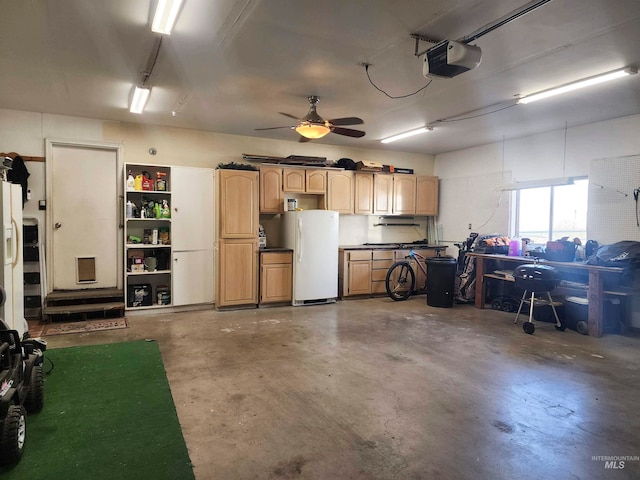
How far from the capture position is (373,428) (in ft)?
8.91

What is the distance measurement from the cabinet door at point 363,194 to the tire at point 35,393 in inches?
221

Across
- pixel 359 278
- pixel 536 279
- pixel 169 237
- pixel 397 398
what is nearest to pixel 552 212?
pixel 536 279

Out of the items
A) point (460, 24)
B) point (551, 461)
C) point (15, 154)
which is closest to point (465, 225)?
point (460, 24)

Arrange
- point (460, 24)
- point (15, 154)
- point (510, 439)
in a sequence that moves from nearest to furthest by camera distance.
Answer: point (510, 439) → point (460, 24) → point (15, 154)

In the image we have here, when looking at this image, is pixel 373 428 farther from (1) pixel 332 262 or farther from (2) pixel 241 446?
(1) pixel 332 262

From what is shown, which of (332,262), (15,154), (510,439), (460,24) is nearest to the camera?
(510,439)

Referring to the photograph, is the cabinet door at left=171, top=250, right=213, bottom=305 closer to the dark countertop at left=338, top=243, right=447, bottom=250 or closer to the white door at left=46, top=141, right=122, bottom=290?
the white door at left=46, top=141, right=122, bottom=290

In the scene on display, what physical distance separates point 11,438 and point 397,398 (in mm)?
2549

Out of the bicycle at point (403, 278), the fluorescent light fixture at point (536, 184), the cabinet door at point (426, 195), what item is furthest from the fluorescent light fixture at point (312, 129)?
the cabinet door at point (426, 195)

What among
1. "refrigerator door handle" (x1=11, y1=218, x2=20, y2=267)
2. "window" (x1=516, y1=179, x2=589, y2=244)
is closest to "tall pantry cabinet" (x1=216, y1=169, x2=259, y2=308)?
"refrigerator door handle" (x1=11, y1=218, x2=20, y2=267)

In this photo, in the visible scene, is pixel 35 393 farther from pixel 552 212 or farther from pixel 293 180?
pixel 552 212

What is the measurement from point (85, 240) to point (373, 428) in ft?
17.0

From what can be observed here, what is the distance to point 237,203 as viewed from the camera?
629 centimetres

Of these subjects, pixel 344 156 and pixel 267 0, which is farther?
pixel 344 156
